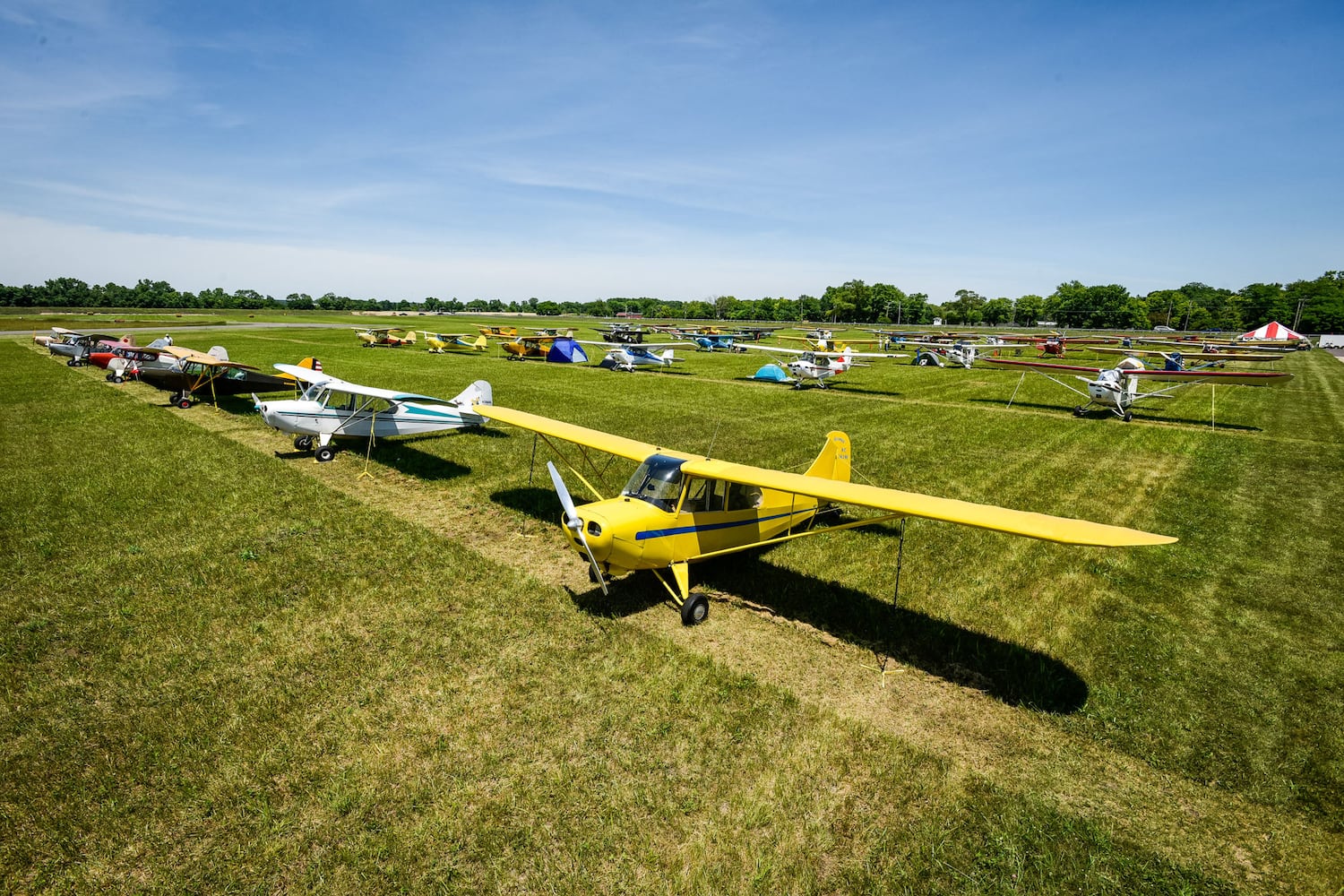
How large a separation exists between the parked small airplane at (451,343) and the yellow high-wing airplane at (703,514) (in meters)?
42.2

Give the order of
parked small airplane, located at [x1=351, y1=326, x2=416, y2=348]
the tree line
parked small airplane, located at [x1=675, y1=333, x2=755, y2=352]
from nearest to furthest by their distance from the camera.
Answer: parked small airplane, located at [x1=351, y1=326, x2=416, y2=348] < parked small airplane, located at [x1=675, y1=333, x2=755, y2=352] < the tree line

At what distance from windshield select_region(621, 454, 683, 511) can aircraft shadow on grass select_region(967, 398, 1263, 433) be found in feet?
76.9

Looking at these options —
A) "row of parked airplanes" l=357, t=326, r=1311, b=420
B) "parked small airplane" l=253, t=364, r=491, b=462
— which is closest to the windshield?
"parked small airplane" l=253, t=364, r=491, b=462

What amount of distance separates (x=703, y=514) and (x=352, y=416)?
475 inches

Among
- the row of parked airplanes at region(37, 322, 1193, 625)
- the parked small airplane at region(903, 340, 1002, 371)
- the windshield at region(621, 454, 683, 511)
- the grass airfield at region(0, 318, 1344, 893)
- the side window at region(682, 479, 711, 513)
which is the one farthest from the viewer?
the parked small airplane at region(903, 340, 1002, 371)

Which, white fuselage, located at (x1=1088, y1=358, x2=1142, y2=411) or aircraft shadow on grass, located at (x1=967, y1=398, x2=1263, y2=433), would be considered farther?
white fuselage, located at (x1=1088, y1=358, x2=1142, y2=411)

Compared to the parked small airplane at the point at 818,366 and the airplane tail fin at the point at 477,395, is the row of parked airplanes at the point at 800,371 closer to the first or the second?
the parked small airplane at the point at 818,366

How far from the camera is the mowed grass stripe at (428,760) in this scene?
4.45 metres

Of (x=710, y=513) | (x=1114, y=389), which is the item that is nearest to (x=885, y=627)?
(x=710, y=513)

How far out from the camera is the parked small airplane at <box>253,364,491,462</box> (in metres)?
14.5

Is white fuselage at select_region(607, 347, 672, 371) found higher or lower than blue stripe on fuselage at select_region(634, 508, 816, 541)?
higher

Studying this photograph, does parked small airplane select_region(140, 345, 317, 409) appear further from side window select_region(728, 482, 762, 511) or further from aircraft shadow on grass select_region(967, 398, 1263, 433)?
aircraft shadow on grass select_region(967, 398, 1263, 433)

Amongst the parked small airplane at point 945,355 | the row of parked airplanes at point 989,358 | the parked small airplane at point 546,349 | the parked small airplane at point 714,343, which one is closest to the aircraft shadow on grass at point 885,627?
the row of parked airplanes at point 989,358

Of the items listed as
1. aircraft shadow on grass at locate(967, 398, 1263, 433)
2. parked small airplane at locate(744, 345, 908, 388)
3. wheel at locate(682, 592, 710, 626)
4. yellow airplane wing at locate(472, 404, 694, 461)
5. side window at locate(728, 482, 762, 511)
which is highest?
parked small airplane at locate(744, 345, 908, 388)
